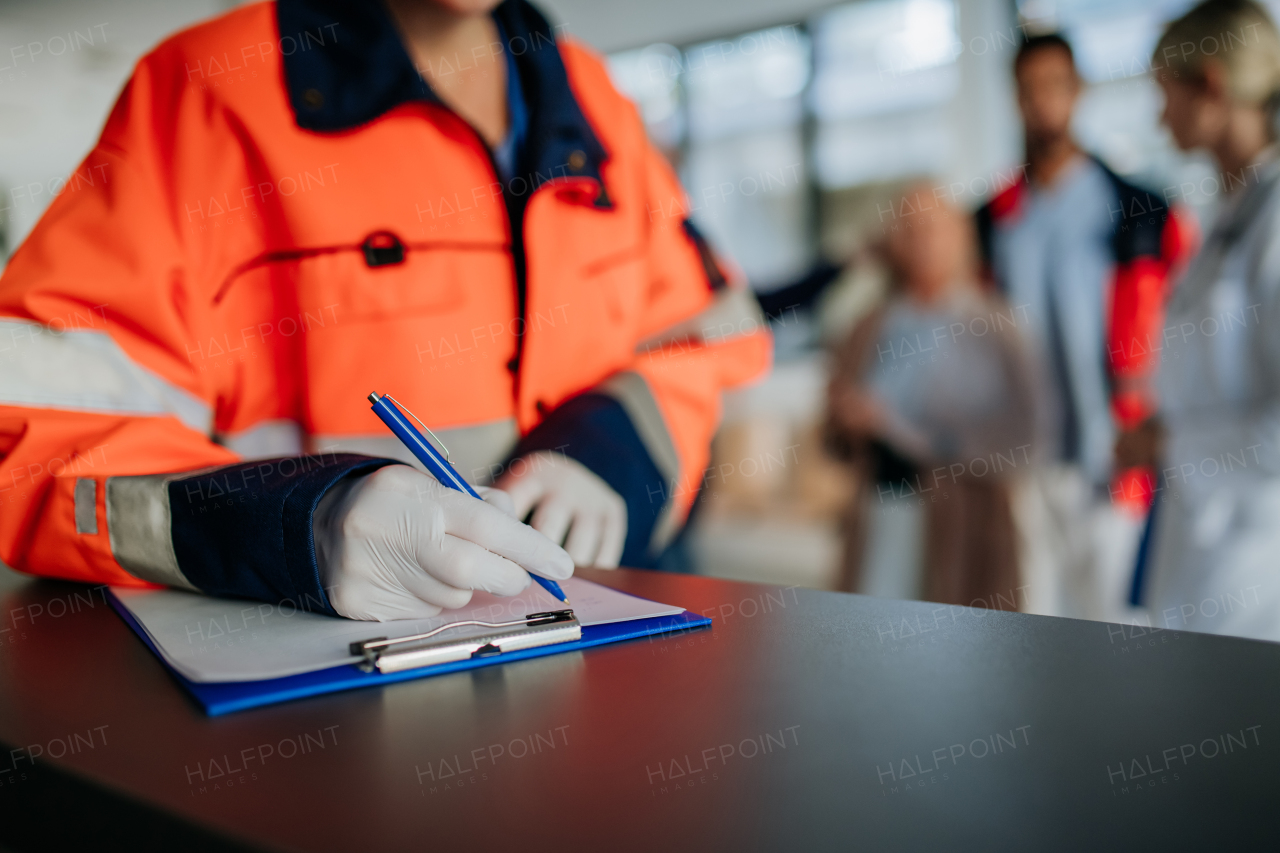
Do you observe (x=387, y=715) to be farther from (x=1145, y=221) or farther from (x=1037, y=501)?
(x=1145, y=221)

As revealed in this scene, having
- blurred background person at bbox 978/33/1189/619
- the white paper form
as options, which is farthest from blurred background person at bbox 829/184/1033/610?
the white paper form

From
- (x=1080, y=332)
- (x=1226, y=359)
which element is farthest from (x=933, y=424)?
(x=1226, y=359)

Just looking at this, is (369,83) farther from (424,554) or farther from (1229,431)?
(1229,431)

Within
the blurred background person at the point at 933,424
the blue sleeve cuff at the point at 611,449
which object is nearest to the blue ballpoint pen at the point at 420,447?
the blue sleeve cuff at the point at 611,449

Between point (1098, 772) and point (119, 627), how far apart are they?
1.67 feet


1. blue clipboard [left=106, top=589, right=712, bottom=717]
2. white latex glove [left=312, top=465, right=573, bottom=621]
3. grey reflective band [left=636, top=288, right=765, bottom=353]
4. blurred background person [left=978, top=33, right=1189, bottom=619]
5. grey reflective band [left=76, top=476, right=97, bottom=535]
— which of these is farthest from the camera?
blurred background person [left=978, top=33, right=1189, bottom=619]

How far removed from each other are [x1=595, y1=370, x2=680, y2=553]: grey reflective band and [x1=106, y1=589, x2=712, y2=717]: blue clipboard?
43 cm

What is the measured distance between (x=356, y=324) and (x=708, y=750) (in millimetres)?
677

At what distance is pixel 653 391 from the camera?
3.13 ft

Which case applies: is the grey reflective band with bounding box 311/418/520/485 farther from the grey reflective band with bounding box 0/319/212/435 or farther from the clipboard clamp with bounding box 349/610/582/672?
the clipboard clamp with bounding box 349/610/582/672

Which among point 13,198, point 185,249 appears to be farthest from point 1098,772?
point 13,198

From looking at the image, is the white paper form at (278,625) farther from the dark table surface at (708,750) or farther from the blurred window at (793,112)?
the blurred window at (793,112)

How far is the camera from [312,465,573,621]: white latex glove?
50 cm

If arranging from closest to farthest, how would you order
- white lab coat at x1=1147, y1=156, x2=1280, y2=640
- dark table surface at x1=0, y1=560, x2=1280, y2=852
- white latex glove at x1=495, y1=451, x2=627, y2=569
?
dark table surface at x1=0, y1=560, x2=1280, y2=852 → white latex glove at x1=495, y1=451, x2=627, y2=569 → white lab coat at x1=1147, y1=156, x2=1280, y2=640
